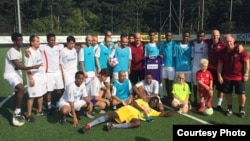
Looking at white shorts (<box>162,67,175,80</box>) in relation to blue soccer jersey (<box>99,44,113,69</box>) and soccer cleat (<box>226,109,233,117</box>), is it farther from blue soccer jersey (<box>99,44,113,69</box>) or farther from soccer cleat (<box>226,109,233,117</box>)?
soccer cleat (<box>226,109,233,117</box>)

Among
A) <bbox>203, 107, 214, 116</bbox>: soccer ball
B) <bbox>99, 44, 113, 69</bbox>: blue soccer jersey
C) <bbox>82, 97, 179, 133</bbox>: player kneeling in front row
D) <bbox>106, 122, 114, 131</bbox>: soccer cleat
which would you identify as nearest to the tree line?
<bbox>99, 44, 113, 69</bbox>: blue soccer jersey

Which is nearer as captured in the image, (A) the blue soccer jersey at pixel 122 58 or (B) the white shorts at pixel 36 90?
(B) the white shorts at pixel 36 90

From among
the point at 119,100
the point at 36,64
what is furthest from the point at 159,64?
the point at 36,64

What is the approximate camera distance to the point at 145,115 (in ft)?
25.6

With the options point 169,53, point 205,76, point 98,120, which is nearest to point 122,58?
point 169,53

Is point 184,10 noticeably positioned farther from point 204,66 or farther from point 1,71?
point 204,66

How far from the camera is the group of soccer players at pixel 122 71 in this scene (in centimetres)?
767

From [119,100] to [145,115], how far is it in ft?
3.39

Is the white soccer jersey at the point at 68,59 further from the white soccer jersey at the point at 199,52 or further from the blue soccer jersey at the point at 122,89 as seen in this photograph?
the white soccer jersey at the point at 199,52

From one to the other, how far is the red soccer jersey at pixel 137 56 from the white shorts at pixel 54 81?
2.22m

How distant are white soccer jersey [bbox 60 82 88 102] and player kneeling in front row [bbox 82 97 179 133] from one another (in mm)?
822

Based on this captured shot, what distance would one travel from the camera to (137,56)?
950cm

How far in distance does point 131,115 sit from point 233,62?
2.78 meters

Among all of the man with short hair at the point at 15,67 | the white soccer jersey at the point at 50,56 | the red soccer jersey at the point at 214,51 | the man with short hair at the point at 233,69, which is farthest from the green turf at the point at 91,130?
the red soccer jersey at the point at 214,51
